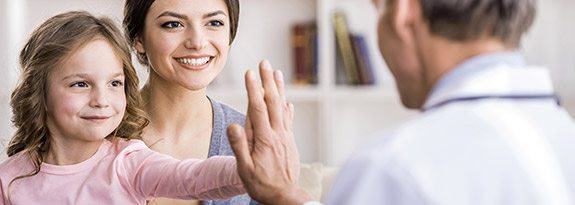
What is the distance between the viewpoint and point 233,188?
1.76 metres

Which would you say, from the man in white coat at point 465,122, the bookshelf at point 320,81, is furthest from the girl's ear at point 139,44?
the bookshelf at point 320,81

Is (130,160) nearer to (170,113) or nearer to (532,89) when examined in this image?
(170,113)

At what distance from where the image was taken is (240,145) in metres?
1.52

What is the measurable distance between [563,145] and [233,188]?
71 cm

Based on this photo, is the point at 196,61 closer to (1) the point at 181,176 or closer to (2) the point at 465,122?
(1) the point at 181,176

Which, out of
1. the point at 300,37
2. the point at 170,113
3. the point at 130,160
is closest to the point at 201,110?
the point at 170,113

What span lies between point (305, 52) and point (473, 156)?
3.72m

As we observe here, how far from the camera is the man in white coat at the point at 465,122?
109 centimetres

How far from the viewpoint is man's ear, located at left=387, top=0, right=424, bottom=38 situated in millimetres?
1191

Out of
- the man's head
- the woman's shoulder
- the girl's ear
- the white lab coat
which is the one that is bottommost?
the woman's shoulder

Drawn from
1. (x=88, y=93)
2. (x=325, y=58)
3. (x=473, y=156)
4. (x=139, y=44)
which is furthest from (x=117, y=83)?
(x=325, y=58)

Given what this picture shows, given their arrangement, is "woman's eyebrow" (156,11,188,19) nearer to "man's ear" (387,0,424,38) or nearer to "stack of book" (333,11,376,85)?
"man's ear" (387,0,424,38)

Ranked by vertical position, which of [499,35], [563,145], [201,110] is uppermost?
[499,35]

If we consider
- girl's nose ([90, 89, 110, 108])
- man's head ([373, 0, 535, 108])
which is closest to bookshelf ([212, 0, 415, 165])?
girl's nose ([90, 89, 110, 108])
